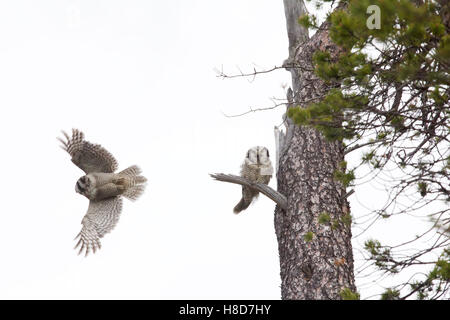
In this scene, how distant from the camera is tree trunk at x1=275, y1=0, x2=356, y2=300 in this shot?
613 cm

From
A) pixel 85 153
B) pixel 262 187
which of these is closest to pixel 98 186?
pixel 85 153

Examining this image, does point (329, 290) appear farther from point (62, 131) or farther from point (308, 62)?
point (62, 131)

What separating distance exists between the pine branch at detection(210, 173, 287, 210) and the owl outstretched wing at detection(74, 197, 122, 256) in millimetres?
2908

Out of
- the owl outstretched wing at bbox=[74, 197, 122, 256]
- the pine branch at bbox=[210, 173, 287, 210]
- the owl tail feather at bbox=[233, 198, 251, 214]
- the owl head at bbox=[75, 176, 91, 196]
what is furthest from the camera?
the owl outstretched wing at bbox=[74, 197, 122, 256]

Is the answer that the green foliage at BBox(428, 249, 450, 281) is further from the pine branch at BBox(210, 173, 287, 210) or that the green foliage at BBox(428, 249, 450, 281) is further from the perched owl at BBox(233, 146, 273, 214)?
the perched owl at BBox(233, 146, 273, 214)

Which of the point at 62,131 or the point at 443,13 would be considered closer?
the point at 443,13

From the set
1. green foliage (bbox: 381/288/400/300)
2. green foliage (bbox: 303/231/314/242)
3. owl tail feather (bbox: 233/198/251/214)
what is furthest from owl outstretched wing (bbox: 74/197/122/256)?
green foliage (bbox: 381/288/400/300)

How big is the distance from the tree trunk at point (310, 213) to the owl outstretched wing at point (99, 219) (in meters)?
3.29

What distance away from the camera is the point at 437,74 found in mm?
4043

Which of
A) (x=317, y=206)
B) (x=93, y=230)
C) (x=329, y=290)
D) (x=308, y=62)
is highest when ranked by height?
(x=308, y=62)

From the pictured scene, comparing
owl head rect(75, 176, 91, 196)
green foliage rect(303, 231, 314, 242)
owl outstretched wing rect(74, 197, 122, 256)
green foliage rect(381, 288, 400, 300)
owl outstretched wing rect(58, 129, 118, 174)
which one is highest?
owl outstretched wing rect(58, 129, 118, 174)

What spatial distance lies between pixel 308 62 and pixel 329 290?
2454mm
